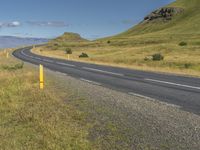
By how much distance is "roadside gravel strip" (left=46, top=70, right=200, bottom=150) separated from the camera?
648 centimetres

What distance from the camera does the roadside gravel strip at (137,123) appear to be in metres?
6.48

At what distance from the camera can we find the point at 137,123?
8008mm

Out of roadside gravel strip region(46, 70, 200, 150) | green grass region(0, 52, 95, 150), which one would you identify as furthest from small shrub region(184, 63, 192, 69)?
green grass region(0, 52, 95, 150)

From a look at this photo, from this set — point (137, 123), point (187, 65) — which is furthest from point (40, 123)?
point (187, 65)

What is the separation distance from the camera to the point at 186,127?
7.54 meters

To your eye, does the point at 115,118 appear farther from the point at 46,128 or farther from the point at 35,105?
the point at 35,105

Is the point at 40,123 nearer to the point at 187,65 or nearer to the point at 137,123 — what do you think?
the point at 137,123

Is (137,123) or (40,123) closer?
(40,123)

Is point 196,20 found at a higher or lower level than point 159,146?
higher

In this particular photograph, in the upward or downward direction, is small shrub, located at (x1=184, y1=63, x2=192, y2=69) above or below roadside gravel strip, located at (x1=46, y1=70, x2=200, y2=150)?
below

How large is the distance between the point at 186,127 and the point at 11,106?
5.37m

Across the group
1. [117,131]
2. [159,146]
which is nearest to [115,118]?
[117,131]

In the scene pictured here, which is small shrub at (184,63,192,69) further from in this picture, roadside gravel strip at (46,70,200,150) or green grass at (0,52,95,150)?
green grass at (0,52,95,150)

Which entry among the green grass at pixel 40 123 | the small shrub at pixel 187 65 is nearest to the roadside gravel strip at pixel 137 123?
the green grass at pixel 40 123
